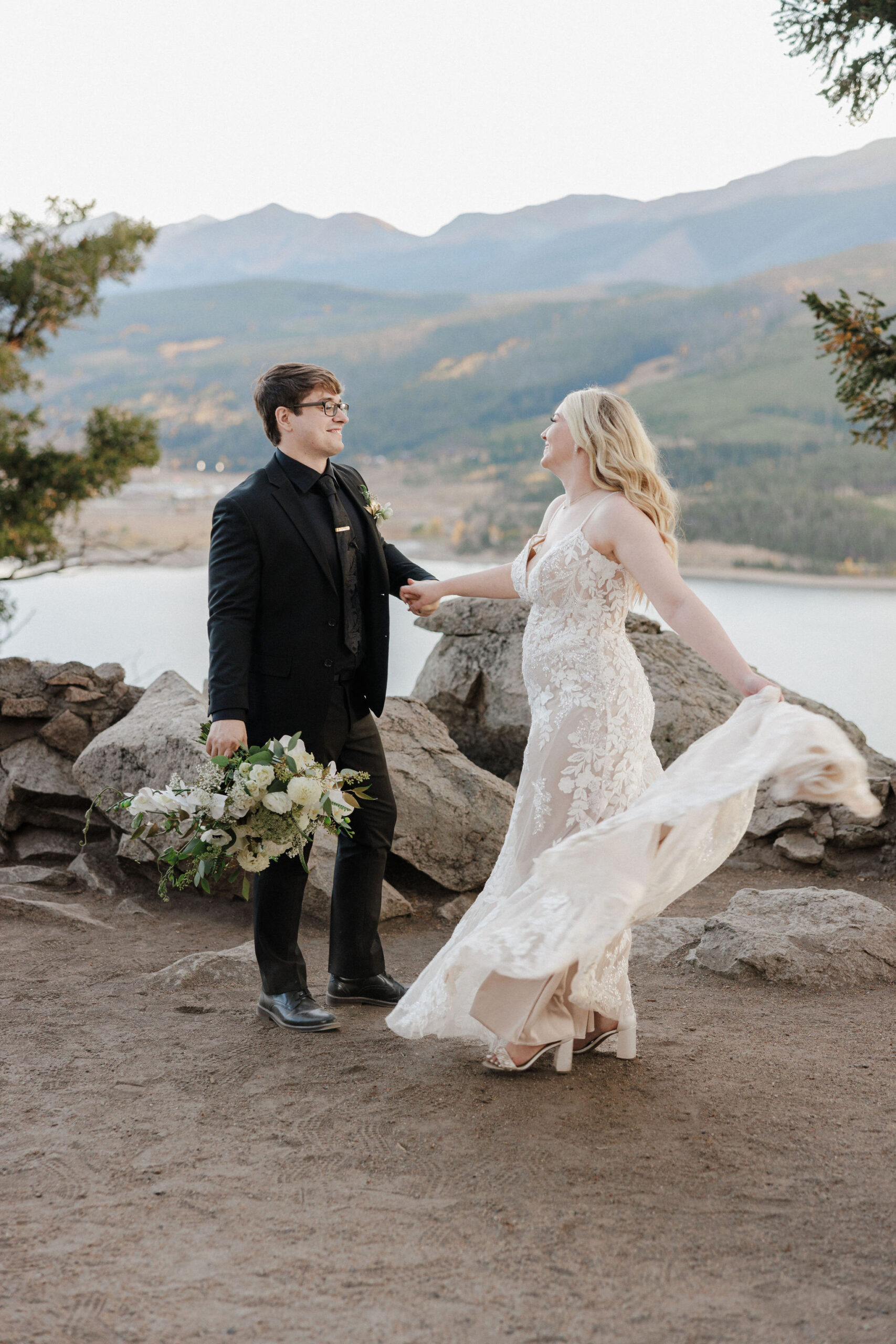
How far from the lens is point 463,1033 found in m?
3.71

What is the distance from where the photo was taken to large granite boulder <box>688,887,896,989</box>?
4.88 m

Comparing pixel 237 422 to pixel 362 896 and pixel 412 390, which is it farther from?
pixel 362 896

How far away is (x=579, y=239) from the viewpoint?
137 ft

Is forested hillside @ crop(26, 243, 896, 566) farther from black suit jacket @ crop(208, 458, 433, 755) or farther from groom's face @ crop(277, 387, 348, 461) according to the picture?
black suit jacket @ crop(208, 458, 433, 755)

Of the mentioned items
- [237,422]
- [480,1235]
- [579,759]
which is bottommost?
[480,1235]

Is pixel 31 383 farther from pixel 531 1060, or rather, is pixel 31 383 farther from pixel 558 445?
pixel 531 1060

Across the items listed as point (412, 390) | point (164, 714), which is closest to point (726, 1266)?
point (164, 714)

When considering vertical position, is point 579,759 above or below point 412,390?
below

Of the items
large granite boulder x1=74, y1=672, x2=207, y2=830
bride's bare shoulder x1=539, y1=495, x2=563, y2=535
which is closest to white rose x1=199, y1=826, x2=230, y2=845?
bride's bare shoulder x1=539, y1=495, x2=563, y2=535

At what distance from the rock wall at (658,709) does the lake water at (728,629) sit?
542mm

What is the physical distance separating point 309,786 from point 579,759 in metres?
0.95

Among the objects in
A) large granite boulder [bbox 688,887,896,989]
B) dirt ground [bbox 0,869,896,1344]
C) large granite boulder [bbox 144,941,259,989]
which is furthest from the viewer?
large granite boulder [bbox 688,887,896,989]

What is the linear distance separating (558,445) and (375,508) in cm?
112

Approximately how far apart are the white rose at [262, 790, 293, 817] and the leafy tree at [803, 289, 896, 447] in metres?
5.08
